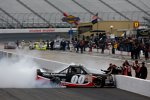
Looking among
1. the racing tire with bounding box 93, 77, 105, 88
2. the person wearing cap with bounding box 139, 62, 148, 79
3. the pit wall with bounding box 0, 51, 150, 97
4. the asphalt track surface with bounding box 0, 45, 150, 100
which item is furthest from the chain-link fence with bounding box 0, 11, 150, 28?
the asphalt track surface with bounding box 0, 45, 150, 100

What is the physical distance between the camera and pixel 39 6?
75.5 metres

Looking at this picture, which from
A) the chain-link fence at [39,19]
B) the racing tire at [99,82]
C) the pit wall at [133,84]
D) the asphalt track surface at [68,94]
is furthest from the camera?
the chain-link fence at [39,19]

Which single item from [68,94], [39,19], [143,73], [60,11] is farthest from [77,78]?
[60,11]

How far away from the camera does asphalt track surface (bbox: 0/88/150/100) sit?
15.7 metres

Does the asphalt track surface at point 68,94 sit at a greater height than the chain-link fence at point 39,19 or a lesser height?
lesser

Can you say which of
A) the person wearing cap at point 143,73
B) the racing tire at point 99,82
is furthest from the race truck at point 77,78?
the person wearing cap at point 143,73

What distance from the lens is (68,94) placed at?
16.9 meters

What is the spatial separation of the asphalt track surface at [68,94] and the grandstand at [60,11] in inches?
1843

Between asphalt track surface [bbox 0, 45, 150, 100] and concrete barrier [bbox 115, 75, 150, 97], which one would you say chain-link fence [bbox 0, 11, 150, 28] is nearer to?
concrete barrier [bbox 115, 75, 150, 97]

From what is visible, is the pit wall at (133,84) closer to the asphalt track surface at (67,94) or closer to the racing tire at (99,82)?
the asphalt track surface at (67,94)

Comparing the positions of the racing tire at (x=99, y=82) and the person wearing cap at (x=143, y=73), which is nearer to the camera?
the person wearing cap at (x=143, y=73)

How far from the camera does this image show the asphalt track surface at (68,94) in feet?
51.5

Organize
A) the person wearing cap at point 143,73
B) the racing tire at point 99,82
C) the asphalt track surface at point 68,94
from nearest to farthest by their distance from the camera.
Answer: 1. the asphalt track surface at point 68,94
2. the person wearing cap at point 143,73
3. the racing tire at point 99,82

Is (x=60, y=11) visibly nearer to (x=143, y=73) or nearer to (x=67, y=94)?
(x=143, y=73)
